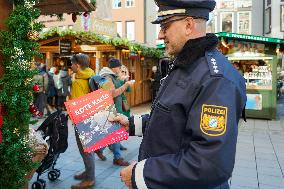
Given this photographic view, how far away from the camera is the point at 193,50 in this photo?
183cm

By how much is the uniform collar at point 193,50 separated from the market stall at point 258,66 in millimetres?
10983

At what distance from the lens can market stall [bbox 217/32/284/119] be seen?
40.0 ft

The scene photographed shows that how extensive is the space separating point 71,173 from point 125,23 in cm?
2982

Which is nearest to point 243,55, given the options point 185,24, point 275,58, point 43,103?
point 275,58

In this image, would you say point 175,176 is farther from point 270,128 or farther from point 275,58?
point 275,58

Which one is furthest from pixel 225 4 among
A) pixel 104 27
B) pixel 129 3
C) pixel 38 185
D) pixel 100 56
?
pixel 38 185

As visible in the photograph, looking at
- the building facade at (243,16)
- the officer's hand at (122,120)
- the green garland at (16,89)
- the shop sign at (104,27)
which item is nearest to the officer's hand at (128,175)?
the officer's hand at (122,120)

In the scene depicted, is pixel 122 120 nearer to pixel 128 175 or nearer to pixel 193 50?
pixel 128 175

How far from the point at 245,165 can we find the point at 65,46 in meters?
9.26

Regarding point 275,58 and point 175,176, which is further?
point 275,58

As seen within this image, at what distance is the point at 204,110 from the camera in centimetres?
164

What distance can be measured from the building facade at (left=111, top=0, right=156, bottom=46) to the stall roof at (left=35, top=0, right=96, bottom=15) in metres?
28.9

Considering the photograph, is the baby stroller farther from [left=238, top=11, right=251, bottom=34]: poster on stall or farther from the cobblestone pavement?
[left=238, top=11, right=251, bottom=34]: poster on stall

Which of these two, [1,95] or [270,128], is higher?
[1,95]
